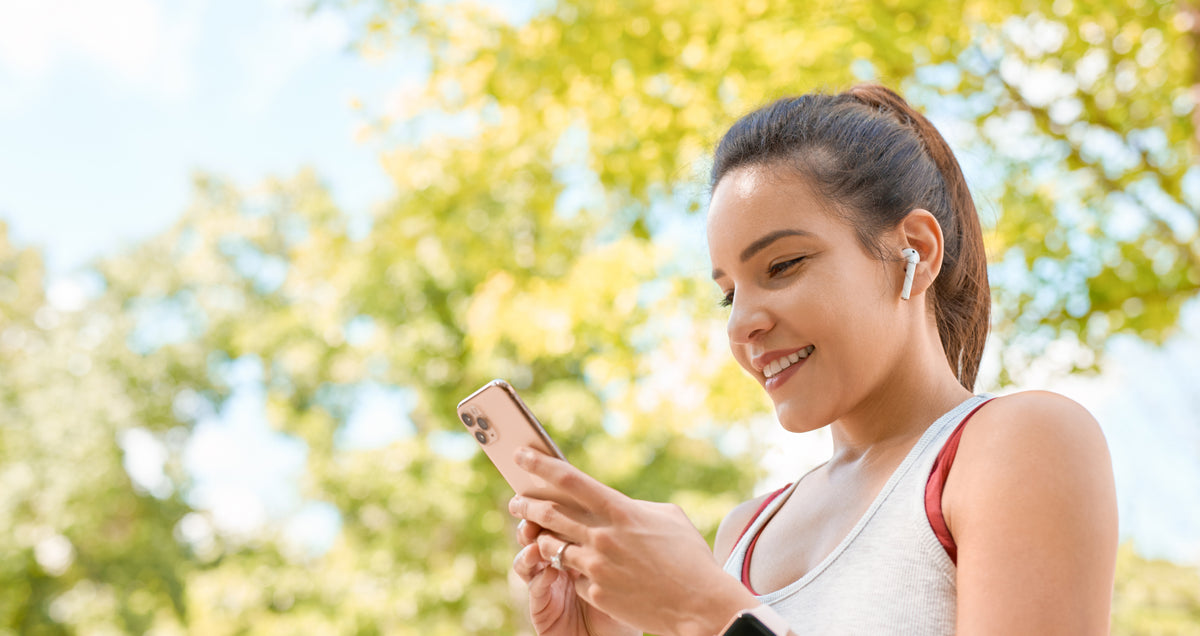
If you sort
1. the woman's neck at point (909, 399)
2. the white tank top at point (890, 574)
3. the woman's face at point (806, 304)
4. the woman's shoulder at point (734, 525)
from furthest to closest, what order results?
the woman's shoulder at point (734, 525)
the woman's neck at point (909, 399)
the woman's face at point (806, 304)
the white tank top at point (890, 574)

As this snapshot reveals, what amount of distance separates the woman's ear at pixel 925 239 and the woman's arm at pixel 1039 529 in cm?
33

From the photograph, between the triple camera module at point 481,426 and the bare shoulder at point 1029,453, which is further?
the triple camera module at point 481,426

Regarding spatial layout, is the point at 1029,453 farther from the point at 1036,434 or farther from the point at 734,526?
the point at 734,526

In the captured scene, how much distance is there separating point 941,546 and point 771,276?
0.42m

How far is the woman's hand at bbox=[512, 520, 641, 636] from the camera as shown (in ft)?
4.69

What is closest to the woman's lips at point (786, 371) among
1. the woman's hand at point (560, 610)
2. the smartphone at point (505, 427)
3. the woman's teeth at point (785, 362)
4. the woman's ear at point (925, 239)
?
the woman's teeth at point (785, 362)

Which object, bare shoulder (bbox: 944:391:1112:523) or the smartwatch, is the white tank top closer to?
bare shoulder (bbox: 944:391:1112:523)

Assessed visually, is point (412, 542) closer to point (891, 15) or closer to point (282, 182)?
point (282, 182)

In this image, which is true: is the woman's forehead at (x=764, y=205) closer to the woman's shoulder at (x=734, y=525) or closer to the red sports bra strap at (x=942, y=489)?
the red sports bra strap at (x=942, y=489)

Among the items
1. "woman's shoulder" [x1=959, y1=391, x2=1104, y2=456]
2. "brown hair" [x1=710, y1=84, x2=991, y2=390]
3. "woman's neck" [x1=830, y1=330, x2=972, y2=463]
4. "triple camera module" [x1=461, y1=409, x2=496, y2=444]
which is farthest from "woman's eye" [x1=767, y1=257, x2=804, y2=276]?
"triple camera module" [x1=461, y1=409, x2=496, y2=444]

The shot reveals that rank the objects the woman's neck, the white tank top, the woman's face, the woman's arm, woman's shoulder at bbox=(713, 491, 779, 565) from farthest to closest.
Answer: woman's shoulder at bbox=(713, 491, 779, 565), the woman's neck, the woman's face, the white tank top, the woman's arm

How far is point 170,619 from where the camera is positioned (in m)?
14.1

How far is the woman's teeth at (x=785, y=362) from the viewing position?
133 centimetres

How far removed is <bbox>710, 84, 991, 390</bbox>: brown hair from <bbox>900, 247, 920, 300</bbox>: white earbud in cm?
4
